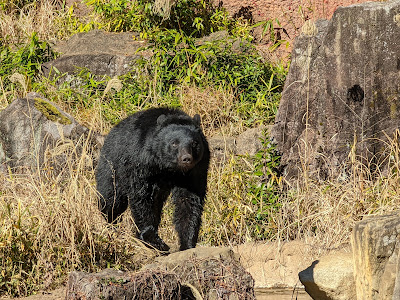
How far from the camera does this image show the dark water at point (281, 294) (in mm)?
6359

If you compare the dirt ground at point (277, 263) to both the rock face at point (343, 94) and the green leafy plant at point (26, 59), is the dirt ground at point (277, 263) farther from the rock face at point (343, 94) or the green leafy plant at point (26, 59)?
the green leafy plant at point (26, 59)

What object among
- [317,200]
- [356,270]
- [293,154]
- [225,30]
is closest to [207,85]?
[225,30]

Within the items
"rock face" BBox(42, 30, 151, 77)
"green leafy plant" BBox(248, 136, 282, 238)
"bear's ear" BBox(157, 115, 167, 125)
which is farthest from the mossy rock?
"green leafy plant" BBox(248, 136, 282, 238)

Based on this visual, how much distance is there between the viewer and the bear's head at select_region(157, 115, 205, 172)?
6621mm

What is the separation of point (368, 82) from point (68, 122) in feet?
11.3

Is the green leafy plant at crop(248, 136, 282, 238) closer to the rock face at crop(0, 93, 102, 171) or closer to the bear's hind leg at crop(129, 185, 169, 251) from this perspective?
the bear's hind leg at crop(129, 185, 169, 251)

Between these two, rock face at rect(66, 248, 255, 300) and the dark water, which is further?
the dark water

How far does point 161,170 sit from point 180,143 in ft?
1.19

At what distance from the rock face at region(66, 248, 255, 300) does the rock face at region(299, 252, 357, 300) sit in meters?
0.69

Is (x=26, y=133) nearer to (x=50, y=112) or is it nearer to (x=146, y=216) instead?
(x=50, y=112)

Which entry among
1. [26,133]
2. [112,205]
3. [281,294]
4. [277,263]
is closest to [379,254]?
[281,294]

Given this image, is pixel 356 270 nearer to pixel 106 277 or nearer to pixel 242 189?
→ pixel 106 277

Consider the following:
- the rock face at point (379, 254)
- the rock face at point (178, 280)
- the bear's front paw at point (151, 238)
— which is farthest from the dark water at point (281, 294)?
the rock face at point (379, 254)

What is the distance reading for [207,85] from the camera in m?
9.96
